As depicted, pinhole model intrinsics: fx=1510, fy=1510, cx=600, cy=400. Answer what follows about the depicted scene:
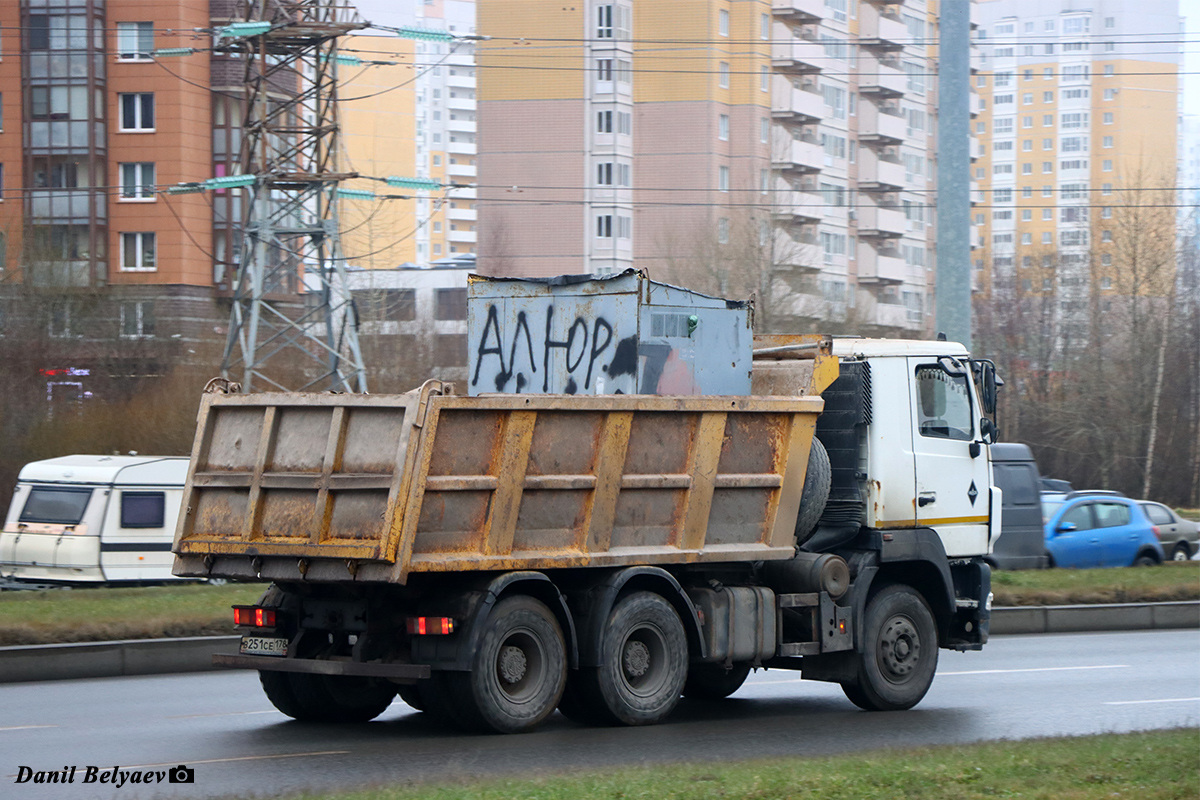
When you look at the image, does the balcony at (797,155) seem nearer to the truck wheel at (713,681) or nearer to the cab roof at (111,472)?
the cab roof at (111,472)

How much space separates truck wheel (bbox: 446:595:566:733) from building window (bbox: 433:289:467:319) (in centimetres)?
6763

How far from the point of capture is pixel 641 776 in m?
8.04

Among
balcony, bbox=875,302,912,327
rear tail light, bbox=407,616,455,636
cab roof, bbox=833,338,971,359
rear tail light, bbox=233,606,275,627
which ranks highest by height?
balcony, bbox=875,302,912,327

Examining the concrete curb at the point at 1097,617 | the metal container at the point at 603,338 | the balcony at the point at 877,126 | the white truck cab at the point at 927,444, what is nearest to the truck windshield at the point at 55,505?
the concrete curb at the point at 1097,617

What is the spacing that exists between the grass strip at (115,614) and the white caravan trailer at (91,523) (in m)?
5.55

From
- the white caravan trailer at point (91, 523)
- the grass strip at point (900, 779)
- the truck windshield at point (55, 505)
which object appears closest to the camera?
the grass strip at point (900, 779)

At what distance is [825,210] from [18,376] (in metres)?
56.2

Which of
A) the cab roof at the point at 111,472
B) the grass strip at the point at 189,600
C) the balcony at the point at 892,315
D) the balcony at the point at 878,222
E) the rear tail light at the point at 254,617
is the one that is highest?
the balcony at the point at 878,222

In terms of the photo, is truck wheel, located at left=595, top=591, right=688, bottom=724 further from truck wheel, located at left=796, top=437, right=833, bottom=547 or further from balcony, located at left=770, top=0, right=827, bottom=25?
balcony, located at left=770, top=0, right=827, bottom=25

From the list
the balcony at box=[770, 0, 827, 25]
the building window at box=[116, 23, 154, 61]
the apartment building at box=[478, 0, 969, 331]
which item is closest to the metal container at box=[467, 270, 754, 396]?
the building window at box=[116, 23, 154, 61]

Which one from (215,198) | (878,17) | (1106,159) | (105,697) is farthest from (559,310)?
(1106,159)

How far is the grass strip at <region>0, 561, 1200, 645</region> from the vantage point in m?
14.8

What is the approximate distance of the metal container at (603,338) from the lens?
11609 mm

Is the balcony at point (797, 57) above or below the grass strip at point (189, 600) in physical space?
above
